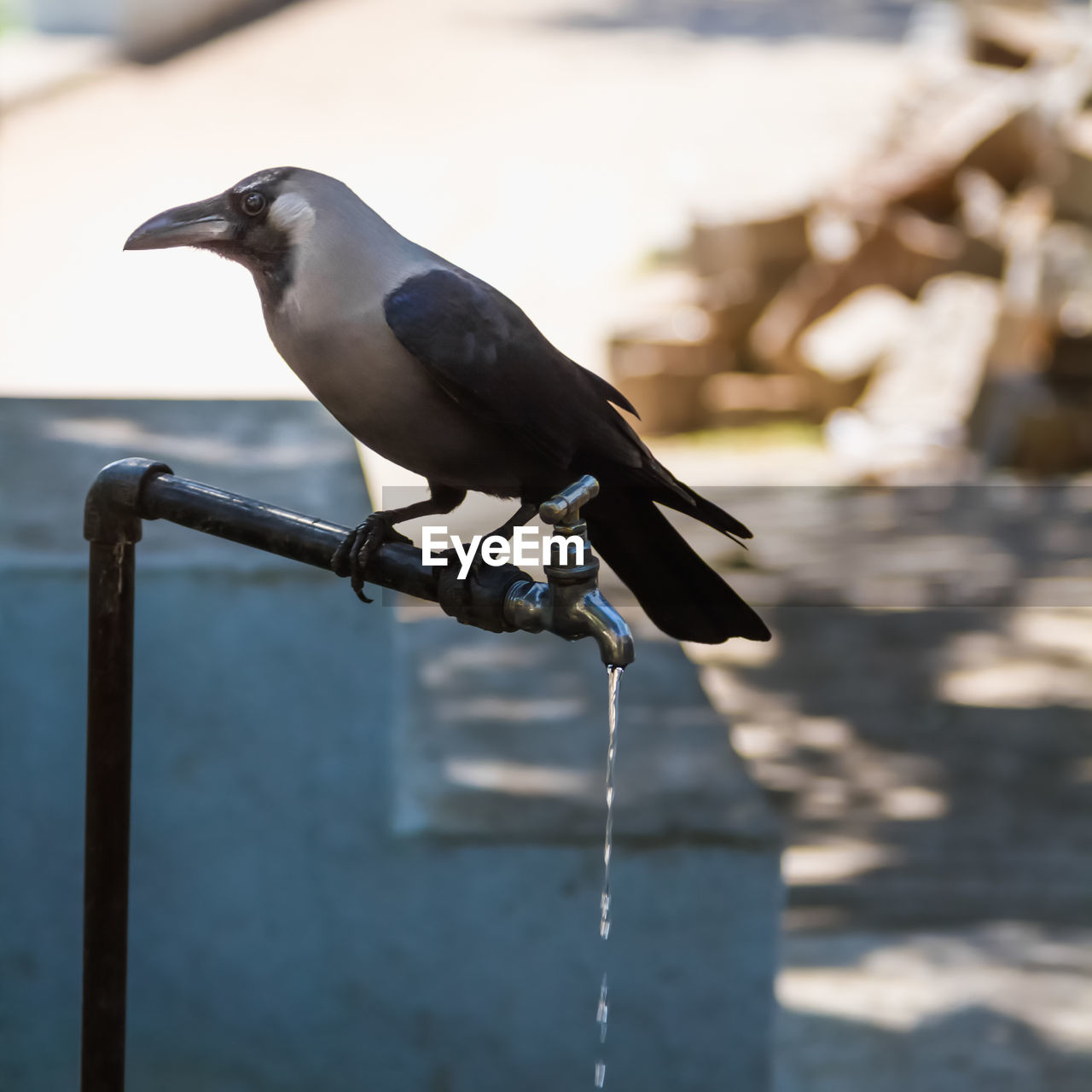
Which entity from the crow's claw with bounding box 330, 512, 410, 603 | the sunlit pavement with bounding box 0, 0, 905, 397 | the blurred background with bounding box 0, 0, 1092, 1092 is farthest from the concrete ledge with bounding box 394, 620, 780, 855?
the sunlit pavement with bounding box 0, 0, 905, 397

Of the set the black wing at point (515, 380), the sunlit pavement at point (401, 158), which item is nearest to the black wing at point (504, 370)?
the black wing at point (515, 380)

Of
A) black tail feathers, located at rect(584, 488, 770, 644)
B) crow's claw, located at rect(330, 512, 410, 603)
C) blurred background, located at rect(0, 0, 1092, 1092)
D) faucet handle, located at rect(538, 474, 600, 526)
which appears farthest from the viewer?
blurred background, located at rect(0, 0, 1092, 1092)

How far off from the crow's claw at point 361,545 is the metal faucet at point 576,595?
21 centimetres

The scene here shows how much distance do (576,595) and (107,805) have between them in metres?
0.50

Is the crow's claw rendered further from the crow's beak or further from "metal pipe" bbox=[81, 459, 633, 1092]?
the crow's beak

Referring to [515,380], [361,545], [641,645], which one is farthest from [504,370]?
[641,645]

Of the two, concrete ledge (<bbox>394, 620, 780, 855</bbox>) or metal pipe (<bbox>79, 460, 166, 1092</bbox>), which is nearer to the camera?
metal pipe (<bbox>79, 460, 166, 1092</bbox>)

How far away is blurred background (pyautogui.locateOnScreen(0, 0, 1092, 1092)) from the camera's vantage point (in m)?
2.26

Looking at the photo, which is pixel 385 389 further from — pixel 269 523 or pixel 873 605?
pixel 873 605

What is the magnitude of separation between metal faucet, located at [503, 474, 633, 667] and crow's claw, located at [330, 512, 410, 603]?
206mm

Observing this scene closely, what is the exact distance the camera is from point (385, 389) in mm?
1299

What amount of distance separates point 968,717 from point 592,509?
2858 millimetres

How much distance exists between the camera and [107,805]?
1.42 meters

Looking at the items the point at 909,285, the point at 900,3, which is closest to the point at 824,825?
the point at 909,285
